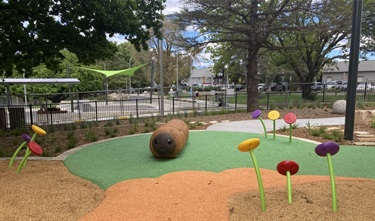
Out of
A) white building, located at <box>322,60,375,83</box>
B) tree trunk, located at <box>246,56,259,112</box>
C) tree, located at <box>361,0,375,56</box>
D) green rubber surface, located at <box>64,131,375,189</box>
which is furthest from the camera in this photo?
white building, located at <box>322,60,375,83</box>

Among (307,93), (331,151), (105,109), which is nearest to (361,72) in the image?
(307,93)

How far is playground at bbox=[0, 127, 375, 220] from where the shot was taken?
3.58m

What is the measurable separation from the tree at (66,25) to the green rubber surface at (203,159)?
350 centimetres

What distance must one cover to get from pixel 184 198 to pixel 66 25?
284 inches

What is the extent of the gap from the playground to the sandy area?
0.5 inches

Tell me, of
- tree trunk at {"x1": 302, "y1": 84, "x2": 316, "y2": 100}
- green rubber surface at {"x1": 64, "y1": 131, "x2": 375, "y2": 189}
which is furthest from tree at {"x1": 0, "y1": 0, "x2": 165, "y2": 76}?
tree trunk at {"x1": 302, "y1": 84, "x2": 316, "y2": 100}

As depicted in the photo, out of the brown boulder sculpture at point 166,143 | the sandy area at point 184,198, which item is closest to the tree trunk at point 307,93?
the brown boulder sculpture at point 166,143

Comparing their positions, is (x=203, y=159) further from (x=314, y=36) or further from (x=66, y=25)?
(x=314, y=36)

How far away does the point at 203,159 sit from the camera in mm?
6359

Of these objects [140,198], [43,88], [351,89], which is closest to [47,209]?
[140,198]

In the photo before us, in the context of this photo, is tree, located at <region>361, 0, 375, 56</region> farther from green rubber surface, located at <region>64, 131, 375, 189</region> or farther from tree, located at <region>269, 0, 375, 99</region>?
green rubber surface, located at <region>64, 131, 375, 189</region>

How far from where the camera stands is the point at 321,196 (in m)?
3.89

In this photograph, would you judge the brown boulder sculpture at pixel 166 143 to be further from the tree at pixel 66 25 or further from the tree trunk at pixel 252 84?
the tree trunk at pixel 252 84

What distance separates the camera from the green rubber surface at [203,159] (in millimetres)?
5387
